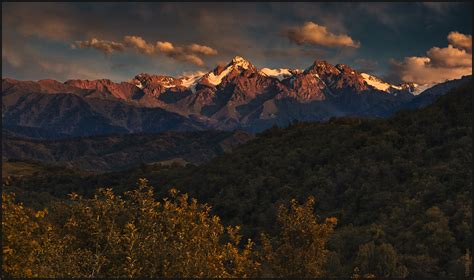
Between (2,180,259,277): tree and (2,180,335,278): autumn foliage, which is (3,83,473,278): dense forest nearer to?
(2,180,335,278): autumn foliage

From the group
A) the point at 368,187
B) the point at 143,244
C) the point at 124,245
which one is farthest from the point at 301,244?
the point at 368,187

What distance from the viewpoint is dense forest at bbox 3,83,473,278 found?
6244 centimetres

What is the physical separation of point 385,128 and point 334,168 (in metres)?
24.2

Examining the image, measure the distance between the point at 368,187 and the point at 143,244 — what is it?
81.1 m

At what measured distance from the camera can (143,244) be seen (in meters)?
27.2

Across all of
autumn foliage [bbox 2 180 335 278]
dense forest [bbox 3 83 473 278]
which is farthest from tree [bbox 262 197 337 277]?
dense forest [bbox 3 83 473 278]

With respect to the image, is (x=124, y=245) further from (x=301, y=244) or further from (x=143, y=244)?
Answer: (x=301, y=244)

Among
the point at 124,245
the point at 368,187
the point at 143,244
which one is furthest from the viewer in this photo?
the point at 368,187

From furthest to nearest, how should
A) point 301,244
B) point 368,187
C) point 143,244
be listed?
point 368,187 → point 301,244 → point 143,244

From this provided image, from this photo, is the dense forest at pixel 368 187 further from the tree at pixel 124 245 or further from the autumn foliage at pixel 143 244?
the tree at pixel 124 245

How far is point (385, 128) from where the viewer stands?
134875mm

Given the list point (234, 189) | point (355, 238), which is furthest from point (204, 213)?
point (234, 189)

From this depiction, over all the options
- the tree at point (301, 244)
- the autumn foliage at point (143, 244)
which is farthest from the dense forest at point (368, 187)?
the autumn foliage at point (143, 244)

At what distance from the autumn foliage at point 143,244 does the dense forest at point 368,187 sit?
0.79 m
